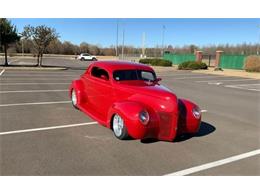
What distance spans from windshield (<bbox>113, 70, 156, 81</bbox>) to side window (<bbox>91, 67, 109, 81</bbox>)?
31cm

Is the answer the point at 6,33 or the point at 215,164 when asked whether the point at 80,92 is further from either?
the point at 6,33

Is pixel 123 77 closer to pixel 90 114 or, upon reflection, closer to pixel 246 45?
pixel 90 114

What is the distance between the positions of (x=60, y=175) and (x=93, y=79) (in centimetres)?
379

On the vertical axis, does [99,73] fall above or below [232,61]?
below

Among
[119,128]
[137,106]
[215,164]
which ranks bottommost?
[215,164]

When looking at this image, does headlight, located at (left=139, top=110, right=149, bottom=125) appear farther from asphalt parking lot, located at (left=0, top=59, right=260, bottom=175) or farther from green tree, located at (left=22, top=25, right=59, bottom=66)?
green tree, located at (left=22, top=25, right=59, bottom=66)

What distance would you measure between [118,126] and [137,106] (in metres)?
0.64

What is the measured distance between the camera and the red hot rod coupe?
514cm

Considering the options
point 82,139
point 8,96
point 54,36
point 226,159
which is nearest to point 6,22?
point 54,36

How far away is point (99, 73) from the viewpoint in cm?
718

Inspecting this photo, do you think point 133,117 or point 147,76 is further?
point 147,76

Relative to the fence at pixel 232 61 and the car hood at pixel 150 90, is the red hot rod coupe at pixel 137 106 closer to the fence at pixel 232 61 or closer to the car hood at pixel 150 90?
the car hood at pixel 150 90

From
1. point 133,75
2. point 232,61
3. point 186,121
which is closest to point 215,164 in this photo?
point 186,121

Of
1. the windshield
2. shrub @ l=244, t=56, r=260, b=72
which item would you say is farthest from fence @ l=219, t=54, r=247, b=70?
the windshield
